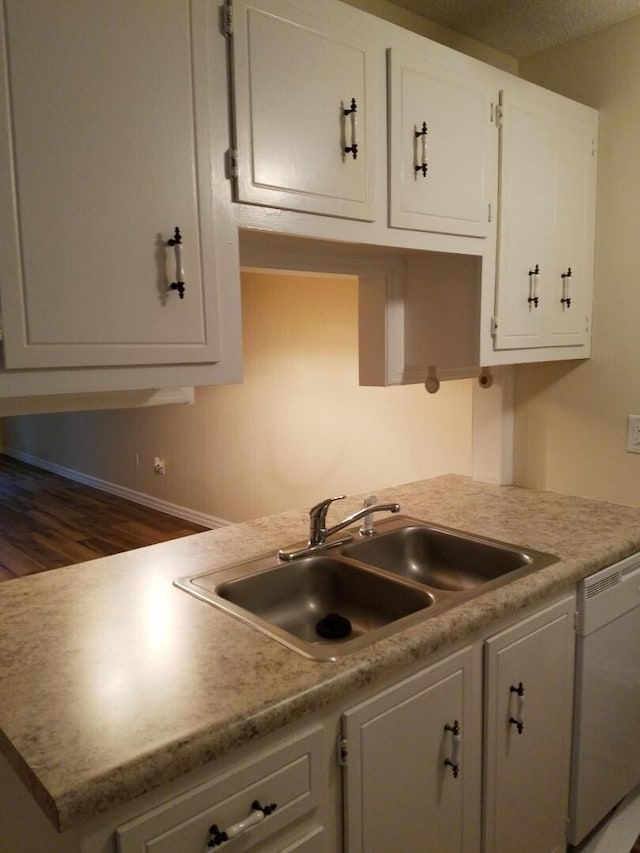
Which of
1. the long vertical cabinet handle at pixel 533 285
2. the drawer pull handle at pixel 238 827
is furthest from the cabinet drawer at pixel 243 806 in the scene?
the long vertical cabinet handle at pixel 533 285

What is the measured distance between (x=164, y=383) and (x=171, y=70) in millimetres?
621

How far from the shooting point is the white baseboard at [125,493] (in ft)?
16.3

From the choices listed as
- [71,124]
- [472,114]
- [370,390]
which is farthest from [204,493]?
[71,124]

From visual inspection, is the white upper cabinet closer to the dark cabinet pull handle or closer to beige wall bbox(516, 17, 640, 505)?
beige wall bbox(516, 17, 640, 505)

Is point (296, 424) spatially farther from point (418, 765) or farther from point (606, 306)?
point (418, 765)

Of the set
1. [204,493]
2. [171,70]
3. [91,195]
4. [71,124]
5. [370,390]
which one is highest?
[171,70]

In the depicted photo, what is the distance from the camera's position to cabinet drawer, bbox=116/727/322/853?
941 millimetres

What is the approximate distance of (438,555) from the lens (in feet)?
6.55

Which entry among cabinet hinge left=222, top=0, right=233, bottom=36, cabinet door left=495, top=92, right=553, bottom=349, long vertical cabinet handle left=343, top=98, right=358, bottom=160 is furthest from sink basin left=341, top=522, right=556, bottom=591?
cabinet hinge left=222, top=0, right=233, bottom=36

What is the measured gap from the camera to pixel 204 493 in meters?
4.92

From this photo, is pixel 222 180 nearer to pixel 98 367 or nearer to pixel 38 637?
pixel 98 367

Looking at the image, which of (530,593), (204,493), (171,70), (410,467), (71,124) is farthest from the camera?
(204,493)

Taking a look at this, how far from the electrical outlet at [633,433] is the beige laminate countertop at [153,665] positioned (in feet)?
1.49

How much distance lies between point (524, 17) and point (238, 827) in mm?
2393
